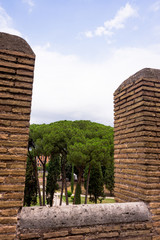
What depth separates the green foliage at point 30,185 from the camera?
1579cm

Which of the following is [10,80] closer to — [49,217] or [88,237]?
[49,217]

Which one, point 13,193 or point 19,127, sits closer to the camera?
point 13,193

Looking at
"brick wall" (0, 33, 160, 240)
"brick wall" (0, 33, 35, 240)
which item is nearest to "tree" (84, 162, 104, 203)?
"brick wall" (0, 33, 160, 240)

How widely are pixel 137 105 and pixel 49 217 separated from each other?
2.33 metres

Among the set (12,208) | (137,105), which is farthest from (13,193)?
(137,105)

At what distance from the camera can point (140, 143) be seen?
317cm

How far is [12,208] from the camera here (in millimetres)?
2287

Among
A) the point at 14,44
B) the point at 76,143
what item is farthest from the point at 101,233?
the point at 76,143

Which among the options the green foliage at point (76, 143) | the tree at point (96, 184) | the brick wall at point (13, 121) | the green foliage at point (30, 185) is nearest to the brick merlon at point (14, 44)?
the brick wall at point (13, 121)

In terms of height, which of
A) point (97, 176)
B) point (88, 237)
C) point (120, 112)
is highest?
point (120, 112)

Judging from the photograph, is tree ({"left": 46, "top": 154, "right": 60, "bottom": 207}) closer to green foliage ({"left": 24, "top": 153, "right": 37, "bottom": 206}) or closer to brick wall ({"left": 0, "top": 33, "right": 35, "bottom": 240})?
green foliage ({"left": 24, "top": 153, "right": 37, "bottom": 206})

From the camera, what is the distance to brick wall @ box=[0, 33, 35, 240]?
2279 mm

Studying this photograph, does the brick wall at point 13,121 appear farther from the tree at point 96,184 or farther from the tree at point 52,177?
the tree at point 52,177

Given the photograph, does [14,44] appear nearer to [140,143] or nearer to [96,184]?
[140,143]
